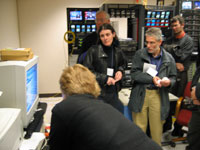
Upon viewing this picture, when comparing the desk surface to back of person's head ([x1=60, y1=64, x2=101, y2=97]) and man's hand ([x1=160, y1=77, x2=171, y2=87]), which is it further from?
back of person's head ([x1=60, y1=64, x2=101, y2=97])

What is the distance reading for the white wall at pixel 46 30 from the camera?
4423 mm

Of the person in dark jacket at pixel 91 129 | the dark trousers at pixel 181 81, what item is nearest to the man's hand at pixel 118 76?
the person in dark jacket at pixel 91 129

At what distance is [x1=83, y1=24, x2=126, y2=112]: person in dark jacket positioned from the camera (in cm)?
219

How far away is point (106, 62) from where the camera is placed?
88.7 inches

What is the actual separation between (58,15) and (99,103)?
152 inches

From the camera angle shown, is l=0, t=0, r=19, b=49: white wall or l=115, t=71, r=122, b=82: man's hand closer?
l=115, t=71, r=122, b=82: man's hand

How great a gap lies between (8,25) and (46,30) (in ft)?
3.45

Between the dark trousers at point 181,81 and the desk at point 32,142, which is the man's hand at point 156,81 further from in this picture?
the dark trousers at point 181,81

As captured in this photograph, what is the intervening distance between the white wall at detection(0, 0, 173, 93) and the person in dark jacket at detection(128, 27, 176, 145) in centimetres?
283

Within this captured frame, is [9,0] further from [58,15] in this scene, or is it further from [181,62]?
[181,62]

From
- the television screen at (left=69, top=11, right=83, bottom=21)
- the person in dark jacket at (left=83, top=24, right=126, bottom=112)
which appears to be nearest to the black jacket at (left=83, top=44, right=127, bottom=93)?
the person in dark jacket at (left=83, top=24, right=126, bottom=112)

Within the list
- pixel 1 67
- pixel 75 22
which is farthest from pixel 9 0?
pixel 1 67

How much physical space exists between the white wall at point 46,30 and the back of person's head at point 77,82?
Answer: 135 inches

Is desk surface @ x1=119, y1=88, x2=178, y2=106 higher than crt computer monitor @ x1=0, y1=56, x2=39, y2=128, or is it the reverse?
crt computer monitor @ x1=0, y1=56, x2=39, y2=128
